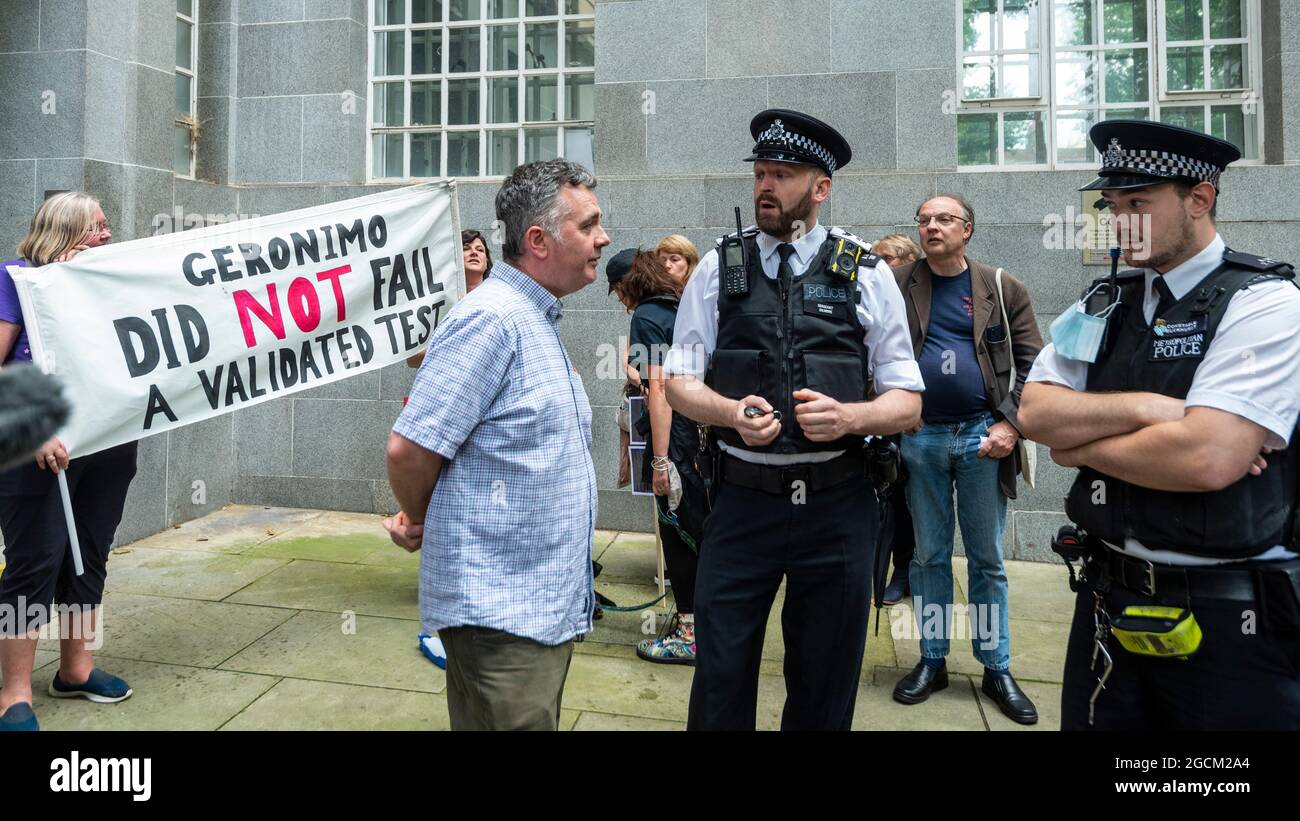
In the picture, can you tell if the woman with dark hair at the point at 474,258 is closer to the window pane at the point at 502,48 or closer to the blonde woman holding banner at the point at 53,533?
the blonde woman holding banner at the point at 53,533

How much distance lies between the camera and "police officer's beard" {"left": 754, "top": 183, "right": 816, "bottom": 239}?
3.04m

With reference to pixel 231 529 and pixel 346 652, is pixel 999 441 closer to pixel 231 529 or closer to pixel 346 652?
pixel 346 652

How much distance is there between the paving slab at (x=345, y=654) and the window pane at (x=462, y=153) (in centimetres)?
419

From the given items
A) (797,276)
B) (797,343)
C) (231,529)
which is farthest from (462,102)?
(797,343)

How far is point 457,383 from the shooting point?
221 centimetres

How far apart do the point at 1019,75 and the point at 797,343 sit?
4.97m

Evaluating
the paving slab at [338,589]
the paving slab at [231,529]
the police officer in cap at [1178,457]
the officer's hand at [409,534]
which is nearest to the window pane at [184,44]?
the paving slab at [231,529]

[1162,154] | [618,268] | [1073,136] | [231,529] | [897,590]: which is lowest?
[897,590]

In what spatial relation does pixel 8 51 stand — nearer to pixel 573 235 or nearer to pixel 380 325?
pixel 380 325

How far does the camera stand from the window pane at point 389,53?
7.77 meters

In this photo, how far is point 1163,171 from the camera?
89.7 inches

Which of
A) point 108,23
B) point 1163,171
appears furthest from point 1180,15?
point 108,23
